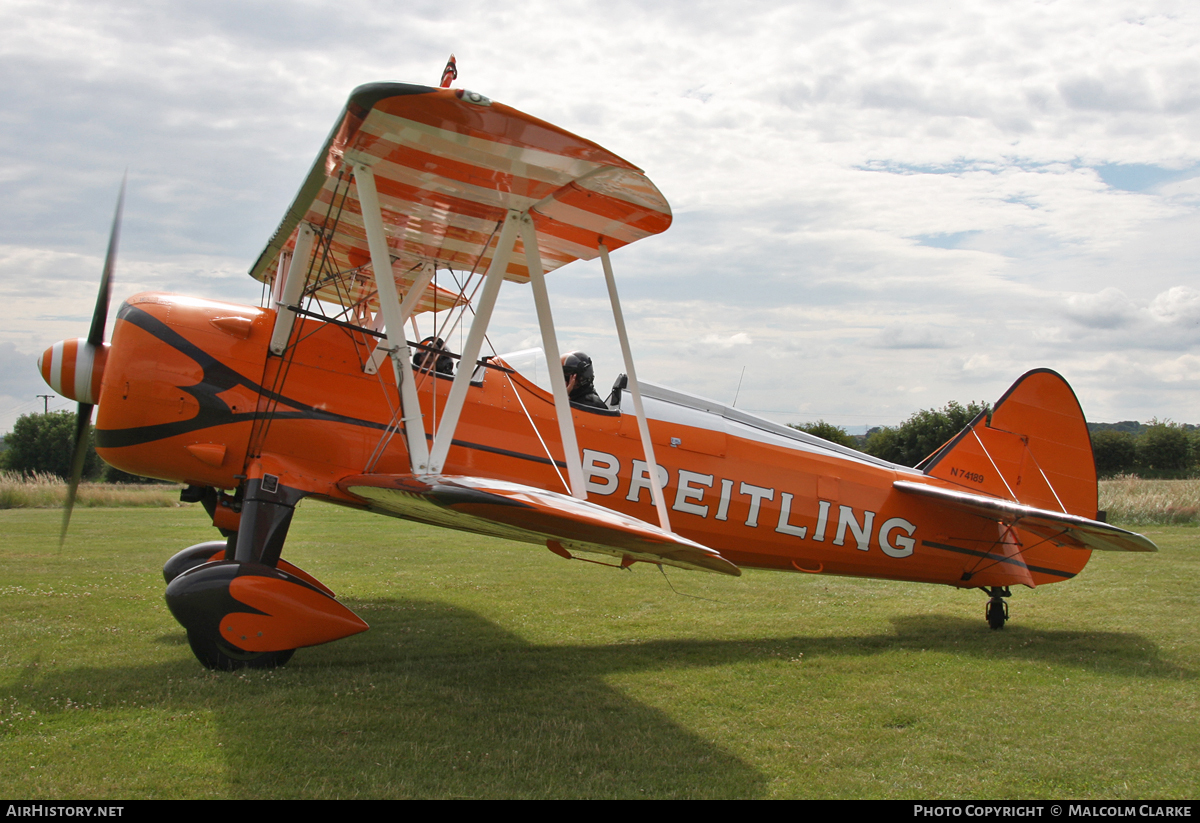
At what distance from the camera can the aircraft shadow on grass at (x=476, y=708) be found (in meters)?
3.41

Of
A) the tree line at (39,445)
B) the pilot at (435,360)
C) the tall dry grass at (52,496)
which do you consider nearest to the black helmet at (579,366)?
the pilot at (435,360)

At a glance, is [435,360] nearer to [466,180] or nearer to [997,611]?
[466,180]

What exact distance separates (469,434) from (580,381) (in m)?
1.13

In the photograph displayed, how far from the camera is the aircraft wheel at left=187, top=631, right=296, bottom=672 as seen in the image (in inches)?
181

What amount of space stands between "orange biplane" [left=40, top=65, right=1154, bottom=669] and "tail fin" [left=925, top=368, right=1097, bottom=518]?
2 cm

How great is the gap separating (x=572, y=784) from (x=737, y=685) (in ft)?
6.58

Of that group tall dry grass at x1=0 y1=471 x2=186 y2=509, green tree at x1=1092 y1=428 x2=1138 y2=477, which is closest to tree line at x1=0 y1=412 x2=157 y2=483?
tall dry grass at x1=0 y1=471 x2=186 y2=509

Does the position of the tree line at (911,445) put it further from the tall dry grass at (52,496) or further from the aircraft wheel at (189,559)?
the aircraft wheel at (189,559)

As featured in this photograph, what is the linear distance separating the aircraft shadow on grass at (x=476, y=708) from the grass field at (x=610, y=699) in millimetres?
18

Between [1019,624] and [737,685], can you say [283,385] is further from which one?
[1019,624]

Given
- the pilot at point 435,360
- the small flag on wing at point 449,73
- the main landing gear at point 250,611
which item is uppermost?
the small flag on wing at point 449,73

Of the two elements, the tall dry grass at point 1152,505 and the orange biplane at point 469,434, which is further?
the tall dry grass at point 1152,505

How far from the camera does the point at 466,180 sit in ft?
16.5

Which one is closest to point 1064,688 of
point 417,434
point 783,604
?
point 783,604
